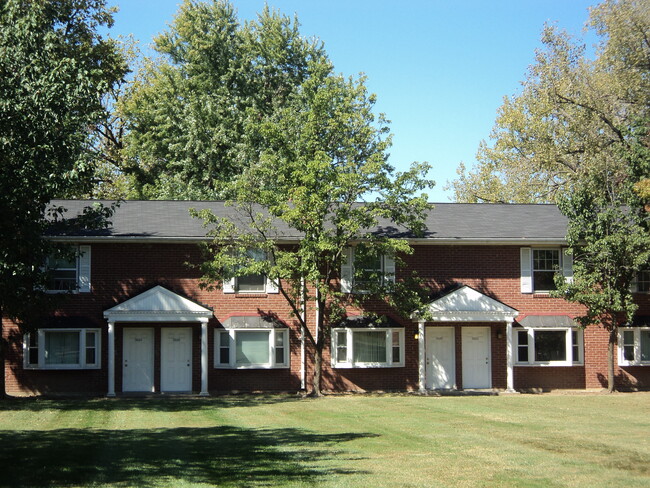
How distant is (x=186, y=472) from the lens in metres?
11.9

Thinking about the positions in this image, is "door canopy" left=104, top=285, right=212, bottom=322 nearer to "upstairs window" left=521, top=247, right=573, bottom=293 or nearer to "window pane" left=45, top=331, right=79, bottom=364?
"window pane" left=45, top=331, right=79, bottom=364

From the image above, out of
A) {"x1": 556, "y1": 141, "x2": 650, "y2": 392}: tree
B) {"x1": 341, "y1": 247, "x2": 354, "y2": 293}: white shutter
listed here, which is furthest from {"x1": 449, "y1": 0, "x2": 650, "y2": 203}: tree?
{"x1": 341, "y1": 247, "x2": 354, "y2": 293}: white shutter

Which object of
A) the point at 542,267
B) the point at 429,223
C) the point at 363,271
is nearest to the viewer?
the point at 363,271

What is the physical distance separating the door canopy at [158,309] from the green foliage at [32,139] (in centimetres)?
738

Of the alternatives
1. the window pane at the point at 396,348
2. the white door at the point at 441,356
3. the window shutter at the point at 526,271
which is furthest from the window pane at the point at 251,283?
the window shutter at the point at 526,271

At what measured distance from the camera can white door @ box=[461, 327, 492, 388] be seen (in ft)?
93.7

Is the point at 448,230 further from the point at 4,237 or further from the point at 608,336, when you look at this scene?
the point at 4,237

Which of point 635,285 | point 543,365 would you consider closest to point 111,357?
point 543,365

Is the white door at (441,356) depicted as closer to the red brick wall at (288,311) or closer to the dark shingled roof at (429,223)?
the red brick wall at (288,311)

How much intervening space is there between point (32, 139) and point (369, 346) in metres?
14.6

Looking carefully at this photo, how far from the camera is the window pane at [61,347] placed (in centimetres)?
2675

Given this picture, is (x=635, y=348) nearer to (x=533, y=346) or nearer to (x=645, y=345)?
(x=645, y=345)

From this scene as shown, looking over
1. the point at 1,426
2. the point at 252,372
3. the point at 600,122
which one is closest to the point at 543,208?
the point at 600,122

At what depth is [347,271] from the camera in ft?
91.5
